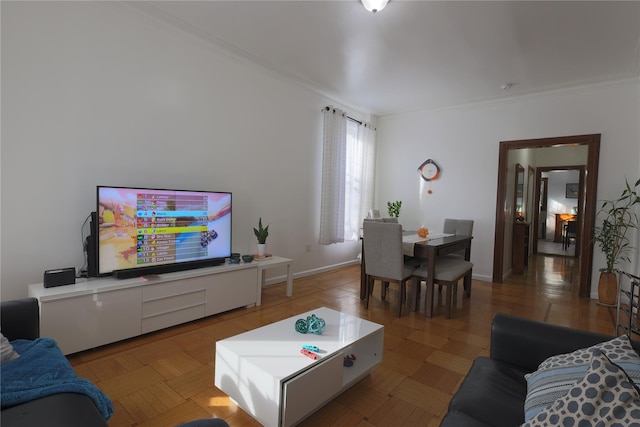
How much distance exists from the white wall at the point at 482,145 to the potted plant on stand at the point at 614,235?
15cm

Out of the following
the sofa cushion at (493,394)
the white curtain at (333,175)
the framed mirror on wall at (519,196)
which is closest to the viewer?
the sofa cushion at (493,394)

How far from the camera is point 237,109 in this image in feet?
12.3

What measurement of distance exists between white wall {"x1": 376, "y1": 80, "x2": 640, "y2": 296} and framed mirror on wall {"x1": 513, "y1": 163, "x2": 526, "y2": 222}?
0.99 m

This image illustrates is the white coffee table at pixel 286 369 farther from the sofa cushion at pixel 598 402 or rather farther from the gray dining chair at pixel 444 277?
the gray dining chair at pixel 444 277

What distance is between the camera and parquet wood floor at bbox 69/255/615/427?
1745 millimetres

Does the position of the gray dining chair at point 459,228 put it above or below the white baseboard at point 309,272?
above

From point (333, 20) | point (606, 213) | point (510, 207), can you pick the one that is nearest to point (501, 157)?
point (510, 207)

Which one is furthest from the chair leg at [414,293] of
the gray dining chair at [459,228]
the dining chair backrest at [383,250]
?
the gray dining chair at [459,228]

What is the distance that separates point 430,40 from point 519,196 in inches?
167

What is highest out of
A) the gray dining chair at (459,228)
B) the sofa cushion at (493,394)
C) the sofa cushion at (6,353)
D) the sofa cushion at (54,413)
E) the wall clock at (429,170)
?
the wall clock at (429,170)

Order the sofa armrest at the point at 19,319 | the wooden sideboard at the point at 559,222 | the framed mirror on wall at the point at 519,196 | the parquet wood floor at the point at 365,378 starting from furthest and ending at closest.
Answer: the wooden sideboard at the point at 559,222
the framed mirror on wall at the point at 519,196
the parquet wood floor at the point at 365,378
the sofa armrest at the point at 19,319

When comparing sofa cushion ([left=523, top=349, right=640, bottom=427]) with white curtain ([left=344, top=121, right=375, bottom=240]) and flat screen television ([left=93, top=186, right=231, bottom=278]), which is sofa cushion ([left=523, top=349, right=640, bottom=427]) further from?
white curtain ([left=344, top=121, right=375, bottom=240])

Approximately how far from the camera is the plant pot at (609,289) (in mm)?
3805

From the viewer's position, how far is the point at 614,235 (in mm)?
3875
